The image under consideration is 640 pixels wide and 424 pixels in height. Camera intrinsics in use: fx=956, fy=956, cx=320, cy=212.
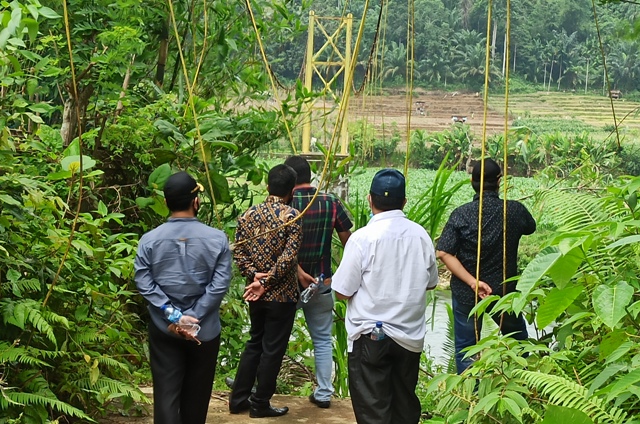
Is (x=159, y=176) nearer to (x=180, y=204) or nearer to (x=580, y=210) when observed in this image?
(x=180, y=204)

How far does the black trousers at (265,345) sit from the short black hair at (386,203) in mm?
928

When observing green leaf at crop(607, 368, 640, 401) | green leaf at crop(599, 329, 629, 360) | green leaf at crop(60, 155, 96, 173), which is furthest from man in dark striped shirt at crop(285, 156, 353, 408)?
green leaf at crop(607, 368, 640, 401)

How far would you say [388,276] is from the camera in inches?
137

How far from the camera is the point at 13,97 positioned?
12.5 ft

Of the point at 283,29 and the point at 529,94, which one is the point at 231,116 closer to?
the point at 283,29

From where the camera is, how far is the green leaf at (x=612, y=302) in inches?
87.7

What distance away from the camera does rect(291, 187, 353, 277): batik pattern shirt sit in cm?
446

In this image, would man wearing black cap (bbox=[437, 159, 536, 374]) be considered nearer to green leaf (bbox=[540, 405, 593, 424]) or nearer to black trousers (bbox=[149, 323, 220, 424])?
black trousers (bbox=[149, 323, 220, 424])

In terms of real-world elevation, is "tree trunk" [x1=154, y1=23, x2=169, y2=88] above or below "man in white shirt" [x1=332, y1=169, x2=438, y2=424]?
above

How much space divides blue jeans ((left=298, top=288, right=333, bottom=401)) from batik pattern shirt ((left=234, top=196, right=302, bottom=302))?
0.36 metres

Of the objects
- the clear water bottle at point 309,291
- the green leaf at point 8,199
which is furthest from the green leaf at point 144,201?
the green leaf at point 8,199

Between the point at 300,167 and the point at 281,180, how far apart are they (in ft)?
0.95

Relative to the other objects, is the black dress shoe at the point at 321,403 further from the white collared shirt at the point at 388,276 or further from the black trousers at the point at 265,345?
the white collared shirt at the point at 388,276

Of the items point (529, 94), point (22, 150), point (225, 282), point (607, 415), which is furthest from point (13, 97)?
point (529, 94)
